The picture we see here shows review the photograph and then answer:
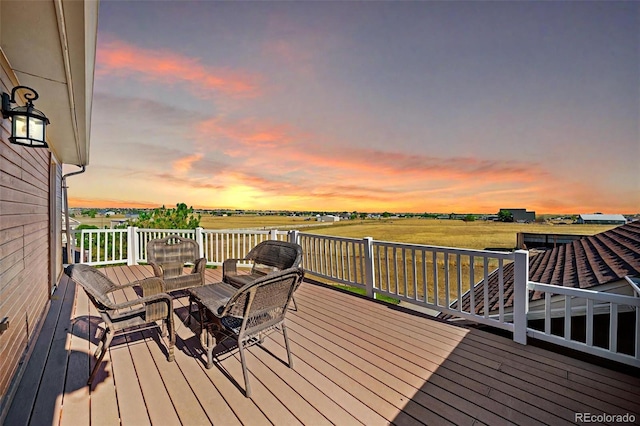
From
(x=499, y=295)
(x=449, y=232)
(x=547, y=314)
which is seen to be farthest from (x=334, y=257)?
(x=449, y=232)

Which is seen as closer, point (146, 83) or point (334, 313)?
point (334, 313)

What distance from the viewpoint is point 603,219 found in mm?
A: 20141

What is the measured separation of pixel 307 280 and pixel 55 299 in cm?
413

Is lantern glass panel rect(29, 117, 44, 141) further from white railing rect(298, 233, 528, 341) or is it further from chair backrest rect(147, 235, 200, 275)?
white railing rect(298, 233, 528, 341)

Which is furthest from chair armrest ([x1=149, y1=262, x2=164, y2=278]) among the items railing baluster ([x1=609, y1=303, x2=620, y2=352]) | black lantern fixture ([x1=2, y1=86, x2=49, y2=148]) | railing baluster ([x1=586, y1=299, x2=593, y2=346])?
railing baluster ([x1=609, y1=303, x2=620, y2=352])

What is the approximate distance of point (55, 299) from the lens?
439 centimetres

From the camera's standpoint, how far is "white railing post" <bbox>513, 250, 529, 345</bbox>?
8.91 ft

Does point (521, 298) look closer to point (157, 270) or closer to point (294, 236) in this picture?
point (294, 236)

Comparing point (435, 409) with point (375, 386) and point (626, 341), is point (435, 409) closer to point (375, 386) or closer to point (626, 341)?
point (375, 386)

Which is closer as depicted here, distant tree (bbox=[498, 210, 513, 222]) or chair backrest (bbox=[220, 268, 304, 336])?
chair backrest (bbox=[220, 268, 304, 336])

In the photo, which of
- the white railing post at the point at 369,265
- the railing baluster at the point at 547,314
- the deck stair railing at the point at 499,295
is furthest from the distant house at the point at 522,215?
the railing baluster at the point at 547,314

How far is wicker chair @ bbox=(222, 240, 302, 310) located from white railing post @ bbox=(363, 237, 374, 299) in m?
1.20

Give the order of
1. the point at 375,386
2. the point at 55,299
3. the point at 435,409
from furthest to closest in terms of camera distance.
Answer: the point at 55,299, the point at 375,386, the point at 435,409

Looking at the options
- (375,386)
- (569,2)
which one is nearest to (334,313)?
(375,386)
